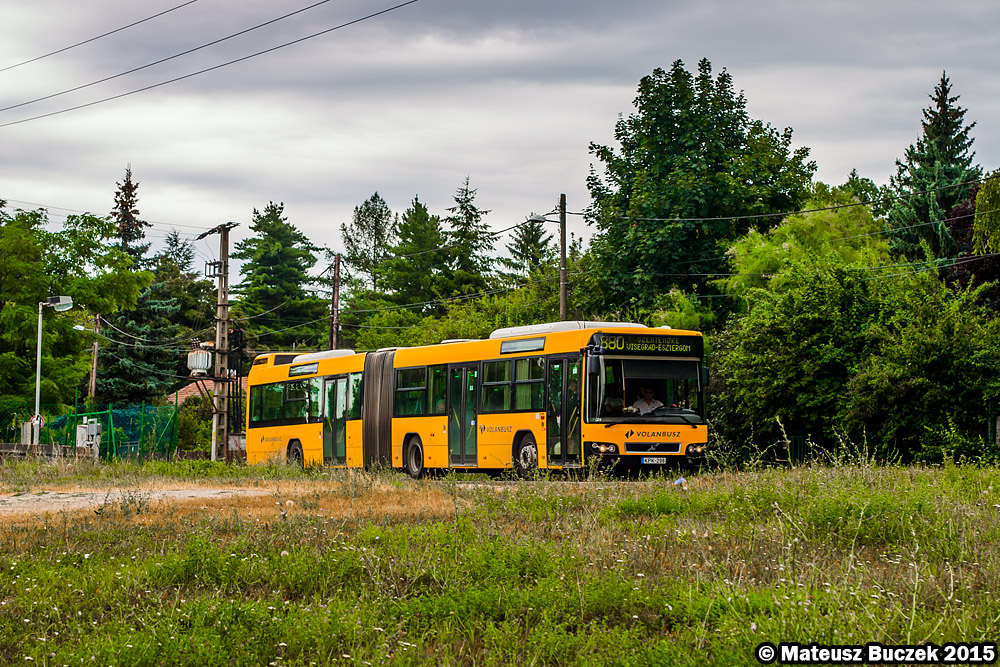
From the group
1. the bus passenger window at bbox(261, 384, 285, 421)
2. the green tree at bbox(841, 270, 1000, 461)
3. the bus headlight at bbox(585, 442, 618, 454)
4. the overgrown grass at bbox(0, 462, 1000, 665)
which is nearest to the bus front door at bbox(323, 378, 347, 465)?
the bus passenger window at bbox(261, 384, 285, 421)

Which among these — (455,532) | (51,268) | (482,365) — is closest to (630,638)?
(455,532)

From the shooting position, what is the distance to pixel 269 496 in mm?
16672

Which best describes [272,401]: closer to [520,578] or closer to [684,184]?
[684,184]

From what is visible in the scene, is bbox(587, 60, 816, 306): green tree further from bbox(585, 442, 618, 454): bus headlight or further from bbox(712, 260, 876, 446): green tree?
bbox(585, 442, 618, 454): bus headlight

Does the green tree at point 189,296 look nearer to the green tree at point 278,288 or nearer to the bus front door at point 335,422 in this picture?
the green tree at point 278,288

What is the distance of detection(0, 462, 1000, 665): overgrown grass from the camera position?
7.04 m

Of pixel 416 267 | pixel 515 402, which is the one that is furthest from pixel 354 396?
pixel 416 267

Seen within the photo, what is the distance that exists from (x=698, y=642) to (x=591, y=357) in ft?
44.9

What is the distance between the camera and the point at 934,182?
54375 millimetres

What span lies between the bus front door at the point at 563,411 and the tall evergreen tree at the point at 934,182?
28258mm

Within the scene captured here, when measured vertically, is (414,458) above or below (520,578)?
above

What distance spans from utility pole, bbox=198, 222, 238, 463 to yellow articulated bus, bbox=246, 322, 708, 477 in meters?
11.6

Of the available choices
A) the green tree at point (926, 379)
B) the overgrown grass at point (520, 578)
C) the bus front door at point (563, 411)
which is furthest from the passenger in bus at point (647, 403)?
the overgrown grass at point (520, 578)

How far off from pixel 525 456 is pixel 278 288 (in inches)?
2716
